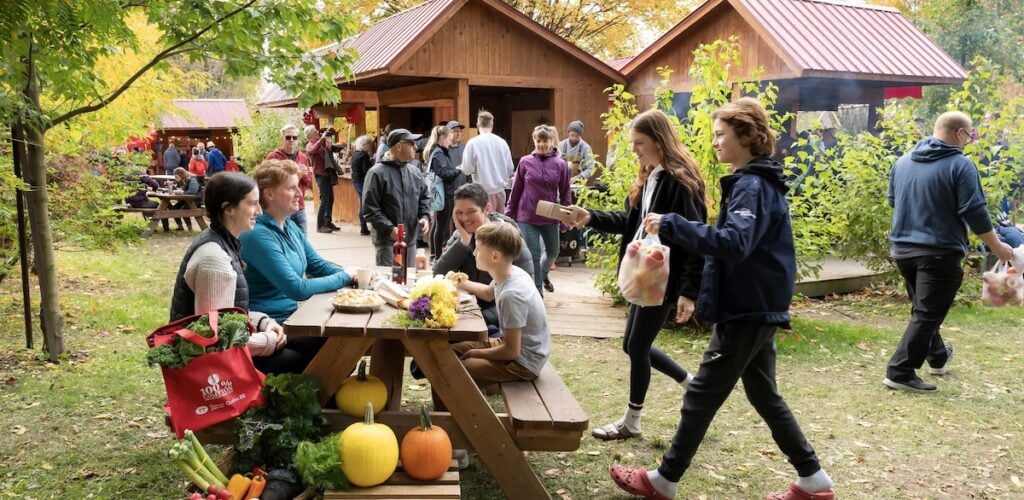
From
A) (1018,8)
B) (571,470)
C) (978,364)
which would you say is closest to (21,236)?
(571,470)

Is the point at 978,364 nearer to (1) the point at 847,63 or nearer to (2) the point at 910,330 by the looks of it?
(2) the point at 910,330

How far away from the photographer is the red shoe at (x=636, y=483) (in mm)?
3613

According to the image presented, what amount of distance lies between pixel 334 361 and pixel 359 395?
0.21 metres

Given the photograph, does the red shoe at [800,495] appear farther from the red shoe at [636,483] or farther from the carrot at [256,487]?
the carrot at [256,487]

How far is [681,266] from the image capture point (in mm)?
3969

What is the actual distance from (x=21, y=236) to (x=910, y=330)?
6.58 m

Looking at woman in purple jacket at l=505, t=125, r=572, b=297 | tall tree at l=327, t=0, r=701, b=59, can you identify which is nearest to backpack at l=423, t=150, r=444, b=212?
woman in purple jacket at l=505, t=125, r=572, b=297

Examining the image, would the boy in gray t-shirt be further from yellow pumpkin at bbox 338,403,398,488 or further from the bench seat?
yellow pumpkin at bbox 338,403,398,488

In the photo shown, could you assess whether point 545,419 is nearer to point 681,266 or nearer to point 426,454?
point 426,454

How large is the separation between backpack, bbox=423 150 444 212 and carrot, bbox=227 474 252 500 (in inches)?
264

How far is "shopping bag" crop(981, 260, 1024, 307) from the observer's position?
5.34m

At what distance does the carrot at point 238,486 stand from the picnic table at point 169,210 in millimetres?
12437

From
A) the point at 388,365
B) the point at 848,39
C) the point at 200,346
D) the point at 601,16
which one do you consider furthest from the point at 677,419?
the point at 601,16

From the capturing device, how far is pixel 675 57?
14156 millimetres
